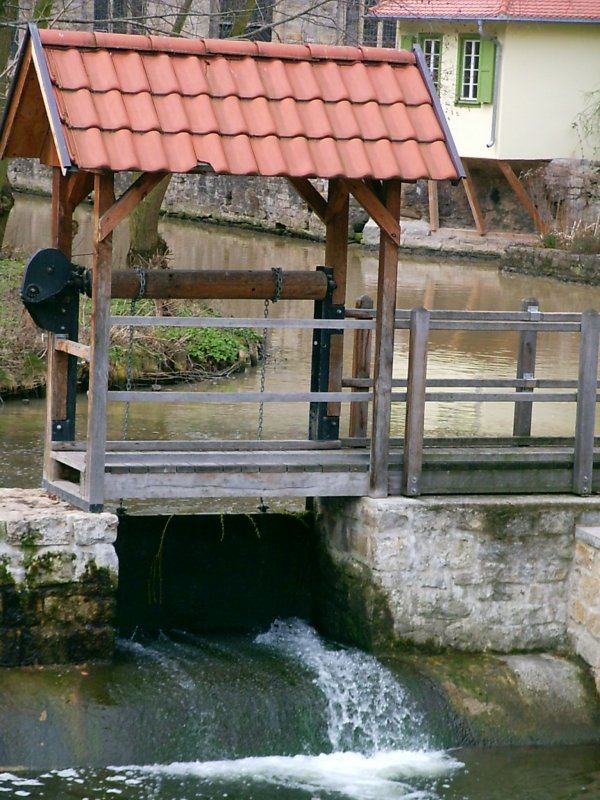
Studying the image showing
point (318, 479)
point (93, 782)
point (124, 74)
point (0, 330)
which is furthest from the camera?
point (0, 330)

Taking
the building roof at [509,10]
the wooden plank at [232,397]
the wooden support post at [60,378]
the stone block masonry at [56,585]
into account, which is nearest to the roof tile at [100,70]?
the wooden support post at [60,378]

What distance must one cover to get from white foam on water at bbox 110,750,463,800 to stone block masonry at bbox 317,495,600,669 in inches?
30.9

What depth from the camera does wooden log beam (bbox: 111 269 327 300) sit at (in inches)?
320

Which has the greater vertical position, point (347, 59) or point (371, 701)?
point (347, 59)

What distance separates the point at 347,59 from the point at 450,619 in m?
3.15

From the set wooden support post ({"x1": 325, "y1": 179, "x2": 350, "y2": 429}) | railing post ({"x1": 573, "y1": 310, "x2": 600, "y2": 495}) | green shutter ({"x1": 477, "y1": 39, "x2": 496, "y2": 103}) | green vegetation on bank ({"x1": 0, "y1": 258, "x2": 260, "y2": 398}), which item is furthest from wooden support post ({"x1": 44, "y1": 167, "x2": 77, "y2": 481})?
green shutter ({"x1": 477, "y1": 39, "x2": 496, "y2": 103})

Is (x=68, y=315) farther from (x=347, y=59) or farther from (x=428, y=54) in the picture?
(x=428, y=54)

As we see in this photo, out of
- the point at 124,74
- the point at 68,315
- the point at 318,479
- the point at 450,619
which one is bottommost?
the point at 450,619

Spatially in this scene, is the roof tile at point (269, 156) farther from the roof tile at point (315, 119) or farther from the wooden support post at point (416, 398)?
the wooden support post at point (416, 398)

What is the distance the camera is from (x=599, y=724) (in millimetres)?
7906

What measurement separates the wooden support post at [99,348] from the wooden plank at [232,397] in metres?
0.10

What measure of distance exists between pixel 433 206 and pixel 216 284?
22172 millimetres

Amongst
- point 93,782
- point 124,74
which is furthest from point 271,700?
point 124,74

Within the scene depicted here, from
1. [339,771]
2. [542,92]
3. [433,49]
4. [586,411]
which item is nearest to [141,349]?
[586,411]
